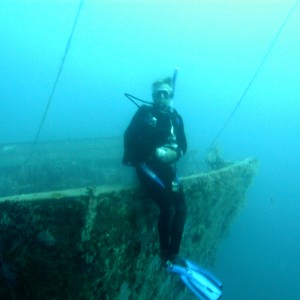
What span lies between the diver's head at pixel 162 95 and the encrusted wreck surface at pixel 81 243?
91 cm

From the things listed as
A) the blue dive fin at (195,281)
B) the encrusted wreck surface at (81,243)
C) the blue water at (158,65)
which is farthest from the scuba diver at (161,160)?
the blue water at (158,65)

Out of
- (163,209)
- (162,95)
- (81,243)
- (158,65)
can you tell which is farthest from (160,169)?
(158,65)

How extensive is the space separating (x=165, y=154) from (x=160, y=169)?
17 centimetres

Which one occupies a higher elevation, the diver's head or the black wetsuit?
the diver's head

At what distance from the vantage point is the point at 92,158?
10.2m

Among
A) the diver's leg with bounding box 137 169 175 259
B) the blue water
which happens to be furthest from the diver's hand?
the blue water

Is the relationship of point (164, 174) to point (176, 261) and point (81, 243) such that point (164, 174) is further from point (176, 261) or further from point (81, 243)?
point (81, 243)

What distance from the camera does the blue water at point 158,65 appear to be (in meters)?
106

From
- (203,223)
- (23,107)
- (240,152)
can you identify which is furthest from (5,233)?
A: (23,107)

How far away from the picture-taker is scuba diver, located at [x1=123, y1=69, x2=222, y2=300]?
328 cm

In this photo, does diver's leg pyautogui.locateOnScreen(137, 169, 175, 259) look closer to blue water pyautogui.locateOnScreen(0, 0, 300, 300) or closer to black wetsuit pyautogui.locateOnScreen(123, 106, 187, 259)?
black wetsuit pyautogui.locateOnScreen(123, 106, 187, 259)

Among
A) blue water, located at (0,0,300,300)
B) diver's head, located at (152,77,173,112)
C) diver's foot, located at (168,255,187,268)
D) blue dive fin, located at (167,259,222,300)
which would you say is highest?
diver's head, located at (152,77,173,112)

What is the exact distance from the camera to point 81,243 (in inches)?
117

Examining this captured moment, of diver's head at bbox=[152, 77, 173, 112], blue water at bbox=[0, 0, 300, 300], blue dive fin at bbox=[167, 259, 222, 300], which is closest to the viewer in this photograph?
blue dive fin at bbox=[167, 259, 222, 300]
